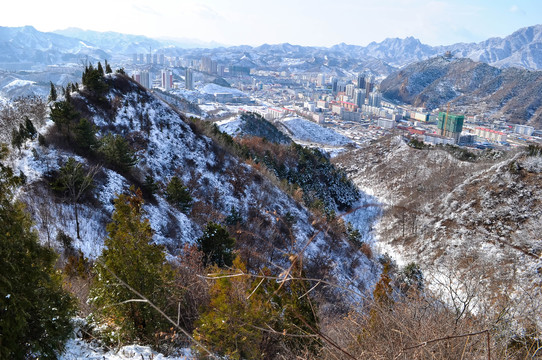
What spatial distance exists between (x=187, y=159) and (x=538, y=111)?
13561cm

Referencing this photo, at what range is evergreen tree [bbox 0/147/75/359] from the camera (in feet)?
11.0

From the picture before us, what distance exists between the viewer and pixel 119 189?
15.1 m

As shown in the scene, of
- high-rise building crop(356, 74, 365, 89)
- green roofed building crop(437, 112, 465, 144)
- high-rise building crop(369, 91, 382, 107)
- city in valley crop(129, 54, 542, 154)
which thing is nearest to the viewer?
city in valley crop(129, 54, 542, 154)

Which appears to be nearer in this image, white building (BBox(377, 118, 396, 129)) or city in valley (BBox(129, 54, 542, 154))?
city in valley (BBox(129, 54, 542, 154))

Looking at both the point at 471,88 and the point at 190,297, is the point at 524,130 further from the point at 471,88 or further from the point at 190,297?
the point at 190,297

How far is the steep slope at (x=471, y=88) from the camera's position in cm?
11781

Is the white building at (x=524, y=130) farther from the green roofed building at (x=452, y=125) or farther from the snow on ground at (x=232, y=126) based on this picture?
the snow on ground at (x=232, y=126)

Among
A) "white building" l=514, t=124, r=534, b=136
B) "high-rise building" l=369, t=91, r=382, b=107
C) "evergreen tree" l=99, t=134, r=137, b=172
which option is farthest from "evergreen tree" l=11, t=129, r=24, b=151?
"high-rise building" l=369, t=91, r=382, b=107

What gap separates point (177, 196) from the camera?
17406 millimetres

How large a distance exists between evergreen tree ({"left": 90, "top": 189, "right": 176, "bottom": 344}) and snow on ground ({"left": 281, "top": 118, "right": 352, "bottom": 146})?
248 feet

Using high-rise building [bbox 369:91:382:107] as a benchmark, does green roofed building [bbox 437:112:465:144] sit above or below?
below

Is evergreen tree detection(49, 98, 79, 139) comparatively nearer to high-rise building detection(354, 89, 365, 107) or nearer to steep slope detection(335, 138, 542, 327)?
steep slope detection(335, 138, 542, 327)

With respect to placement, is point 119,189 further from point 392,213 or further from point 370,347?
point 392,213

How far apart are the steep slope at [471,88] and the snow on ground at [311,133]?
2895 inches
